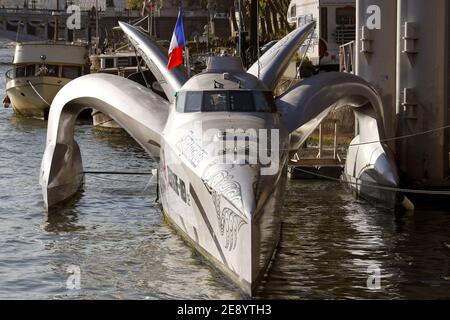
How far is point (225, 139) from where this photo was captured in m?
20.4

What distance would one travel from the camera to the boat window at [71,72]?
65.3 meters

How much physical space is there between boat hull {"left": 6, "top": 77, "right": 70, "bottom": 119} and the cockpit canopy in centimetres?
4031

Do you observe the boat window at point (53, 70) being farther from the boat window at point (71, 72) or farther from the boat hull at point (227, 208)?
the boat hull at point (227, 208)

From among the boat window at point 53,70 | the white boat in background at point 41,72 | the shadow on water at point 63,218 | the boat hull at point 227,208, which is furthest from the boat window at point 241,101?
the boat window at point 53,70

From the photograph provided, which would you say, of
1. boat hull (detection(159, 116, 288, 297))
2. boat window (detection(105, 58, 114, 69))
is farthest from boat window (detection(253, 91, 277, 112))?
boat window (detection(105, 58, 114, 69))

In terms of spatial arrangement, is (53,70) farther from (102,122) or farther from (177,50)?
(177,50)

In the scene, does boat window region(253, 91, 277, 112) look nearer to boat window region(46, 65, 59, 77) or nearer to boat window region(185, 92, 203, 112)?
boat window region(185, 92, 203, 112)

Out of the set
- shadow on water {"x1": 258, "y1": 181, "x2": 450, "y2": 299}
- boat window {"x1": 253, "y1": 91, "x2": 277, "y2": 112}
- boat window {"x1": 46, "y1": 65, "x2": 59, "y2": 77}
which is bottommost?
shadow on water {"x1": 258, "y1": 181, "x2": 450, "y2": 299}

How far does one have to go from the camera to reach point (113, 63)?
6469 centimetres

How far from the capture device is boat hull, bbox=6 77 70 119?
62719 millimetres

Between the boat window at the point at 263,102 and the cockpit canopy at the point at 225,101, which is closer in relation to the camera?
the cockpit canopy at the point at 225,101

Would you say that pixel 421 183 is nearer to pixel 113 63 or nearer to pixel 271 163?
pixel 271 163

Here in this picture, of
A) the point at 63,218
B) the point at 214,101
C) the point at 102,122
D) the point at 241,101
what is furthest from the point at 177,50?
the point at 102,122

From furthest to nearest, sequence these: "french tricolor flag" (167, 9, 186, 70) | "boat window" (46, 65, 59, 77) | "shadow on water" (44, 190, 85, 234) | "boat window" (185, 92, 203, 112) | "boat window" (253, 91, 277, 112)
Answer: "boat window" (46, 65, 59, 77) < "shadow on water" (44, 190, 85, 234) < "french tricolor flag" (167, 9, 186, 70) < "boat window" (253, 91, 277, 112) < "boat window" (185, 92, 203, 112)
